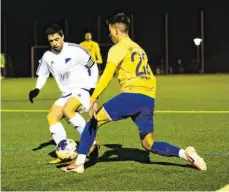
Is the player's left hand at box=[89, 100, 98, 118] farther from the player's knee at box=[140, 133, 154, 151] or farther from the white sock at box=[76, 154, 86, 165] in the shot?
the player's knee at box=[140, 133, 154, 151]

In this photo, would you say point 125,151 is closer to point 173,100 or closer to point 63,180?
point 63,180

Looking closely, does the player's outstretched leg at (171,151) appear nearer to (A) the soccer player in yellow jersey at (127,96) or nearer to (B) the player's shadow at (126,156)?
(A) the soccer player in yellow jersey at (127,96)

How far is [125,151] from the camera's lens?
807 cm

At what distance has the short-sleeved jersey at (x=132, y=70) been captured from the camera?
6.32 meters

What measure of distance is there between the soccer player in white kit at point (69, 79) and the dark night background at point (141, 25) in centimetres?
2830

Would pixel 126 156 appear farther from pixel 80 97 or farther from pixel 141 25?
pixel 141 25

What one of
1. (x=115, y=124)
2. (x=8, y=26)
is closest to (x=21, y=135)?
(x=115, y=124)

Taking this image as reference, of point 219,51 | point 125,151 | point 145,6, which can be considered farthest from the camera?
point 145,6

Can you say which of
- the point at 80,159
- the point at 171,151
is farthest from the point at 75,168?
the point at 171,151

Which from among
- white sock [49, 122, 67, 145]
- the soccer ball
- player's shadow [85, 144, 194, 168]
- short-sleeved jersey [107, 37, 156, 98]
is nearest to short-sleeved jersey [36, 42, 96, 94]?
white sock [49, 122, 67, 145]

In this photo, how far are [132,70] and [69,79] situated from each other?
65.8 inches

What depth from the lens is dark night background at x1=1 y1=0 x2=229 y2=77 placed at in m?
37.2

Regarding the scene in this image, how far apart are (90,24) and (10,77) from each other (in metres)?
6.82

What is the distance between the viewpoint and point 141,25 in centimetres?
3869
